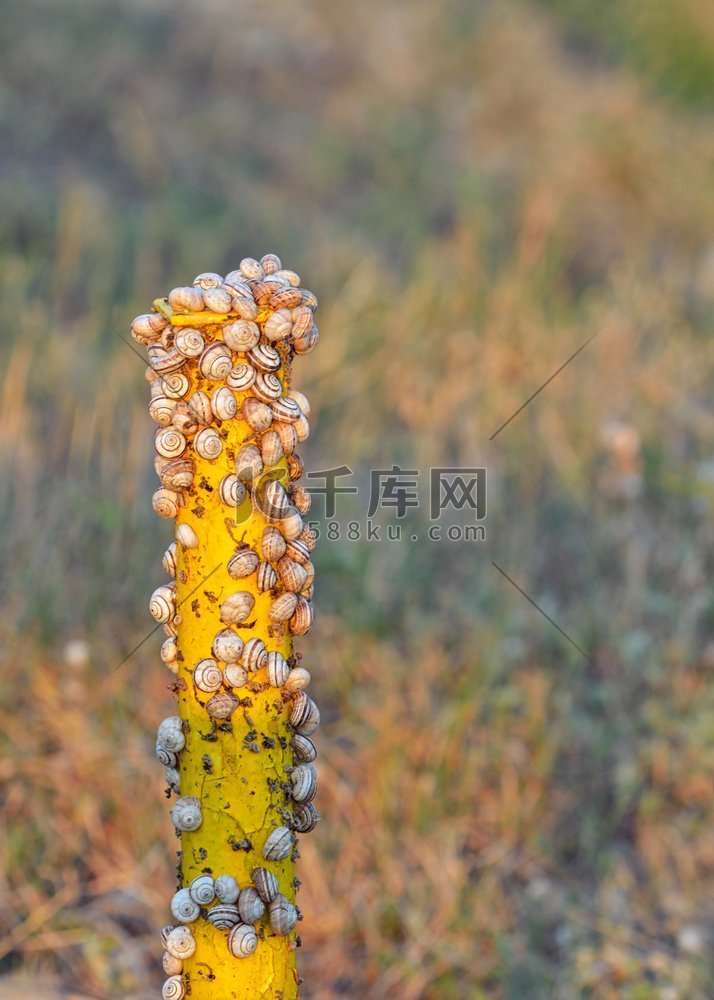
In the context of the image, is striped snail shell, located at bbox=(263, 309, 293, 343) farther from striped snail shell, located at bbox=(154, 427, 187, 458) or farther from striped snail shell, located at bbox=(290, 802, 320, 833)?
striped snail shell, located at bbox=(290, 802, 320, 833)

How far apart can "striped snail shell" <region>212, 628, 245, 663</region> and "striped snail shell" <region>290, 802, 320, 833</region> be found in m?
0.20

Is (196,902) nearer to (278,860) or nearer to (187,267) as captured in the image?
(278,860)

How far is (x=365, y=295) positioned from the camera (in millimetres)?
4426

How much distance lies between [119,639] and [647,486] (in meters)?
1.99

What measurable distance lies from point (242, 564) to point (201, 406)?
0.55ft

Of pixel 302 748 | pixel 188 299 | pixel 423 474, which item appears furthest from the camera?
pixel 423 474

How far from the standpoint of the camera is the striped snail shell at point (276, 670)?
107 centimetres

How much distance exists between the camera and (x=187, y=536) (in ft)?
3.48

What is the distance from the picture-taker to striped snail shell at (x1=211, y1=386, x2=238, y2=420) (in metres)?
1.03

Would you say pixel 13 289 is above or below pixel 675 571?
above

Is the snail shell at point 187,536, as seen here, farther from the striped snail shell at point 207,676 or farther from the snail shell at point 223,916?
the snail shell at point 223,916

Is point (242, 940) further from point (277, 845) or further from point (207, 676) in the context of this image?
point (207, 676)

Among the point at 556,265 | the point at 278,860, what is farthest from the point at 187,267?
the point at 278,860

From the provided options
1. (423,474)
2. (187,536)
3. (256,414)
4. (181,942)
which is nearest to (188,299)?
(256,414)
